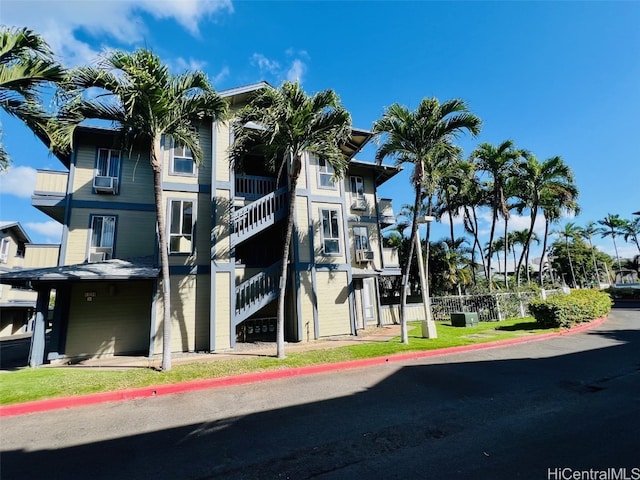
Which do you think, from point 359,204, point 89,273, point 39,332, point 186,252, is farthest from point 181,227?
point 359,204

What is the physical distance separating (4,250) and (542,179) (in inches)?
1729

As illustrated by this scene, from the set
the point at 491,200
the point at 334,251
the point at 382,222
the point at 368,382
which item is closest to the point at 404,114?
the point at 334,251

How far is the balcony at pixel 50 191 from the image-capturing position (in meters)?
13.1

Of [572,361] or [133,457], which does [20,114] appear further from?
[572,361]

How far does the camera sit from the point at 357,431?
4.99m

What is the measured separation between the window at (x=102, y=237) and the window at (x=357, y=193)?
489 inches

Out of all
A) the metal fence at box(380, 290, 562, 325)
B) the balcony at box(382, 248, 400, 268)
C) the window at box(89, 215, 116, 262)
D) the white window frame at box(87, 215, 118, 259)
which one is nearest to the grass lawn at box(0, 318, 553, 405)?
the window at box(89, 215, 116, 262)

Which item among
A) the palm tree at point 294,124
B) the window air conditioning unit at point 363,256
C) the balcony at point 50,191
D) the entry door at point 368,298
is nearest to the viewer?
the palm tree at point 294,124

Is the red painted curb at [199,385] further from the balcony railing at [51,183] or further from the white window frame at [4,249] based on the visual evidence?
the white window frame at [4,249]

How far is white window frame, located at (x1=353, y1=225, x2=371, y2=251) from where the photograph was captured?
18.6 metres

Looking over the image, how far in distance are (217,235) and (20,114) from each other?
7001 mm

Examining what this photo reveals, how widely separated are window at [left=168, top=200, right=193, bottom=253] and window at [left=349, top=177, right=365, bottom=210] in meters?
9.38

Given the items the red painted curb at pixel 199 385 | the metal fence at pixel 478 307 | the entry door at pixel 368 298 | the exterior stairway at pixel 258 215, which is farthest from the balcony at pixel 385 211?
the red painted curb at pixel 199 385

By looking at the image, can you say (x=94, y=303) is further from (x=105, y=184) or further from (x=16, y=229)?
(x=16, y=229)
